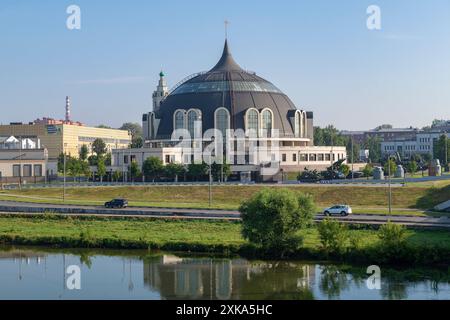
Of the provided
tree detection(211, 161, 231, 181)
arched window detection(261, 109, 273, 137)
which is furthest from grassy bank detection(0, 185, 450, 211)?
arched window detection(261, 109, 273, 137)

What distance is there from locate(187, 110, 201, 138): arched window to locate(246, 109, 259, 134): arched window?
21.2 ft

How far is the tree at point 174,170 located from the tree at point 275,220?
4387 cm

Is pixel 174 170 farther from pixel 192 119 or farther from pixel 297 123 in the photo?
pixel 297 123

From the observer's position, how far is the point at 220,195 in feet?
213

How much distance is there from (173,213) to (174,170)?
103ft

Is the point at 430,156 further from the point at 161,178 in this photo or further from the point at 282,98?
the point at 161,178

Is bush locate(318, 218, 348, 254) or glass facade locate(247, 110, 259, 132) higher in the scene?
glass facade locate(247, 110, 259, 132)

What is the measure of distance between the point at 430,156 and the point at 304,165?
31648 mm

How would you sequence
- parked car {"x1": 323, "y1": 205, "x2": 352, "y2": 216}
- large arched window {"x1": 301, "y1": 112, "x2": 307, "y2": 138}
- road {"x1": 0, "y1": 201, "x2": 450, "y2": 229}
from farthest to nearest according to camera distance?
large arched window {"x1": 301, "y1": 112, "x2": 307, "y2": 138}, parked car {"x1": 323, "y1": 205, "x2": 352, "y2": 216}, road {"x1": 0, "y1": 201, "x2": 450, "y2": 229}

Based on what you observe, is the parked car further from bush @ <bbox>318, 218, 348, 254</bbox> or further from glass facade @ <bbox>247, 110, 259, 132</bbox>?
glass facade @ <bbox>247, 110, 259, 132</bbox>

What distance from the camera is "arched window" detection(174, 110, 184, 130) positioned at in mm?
93562

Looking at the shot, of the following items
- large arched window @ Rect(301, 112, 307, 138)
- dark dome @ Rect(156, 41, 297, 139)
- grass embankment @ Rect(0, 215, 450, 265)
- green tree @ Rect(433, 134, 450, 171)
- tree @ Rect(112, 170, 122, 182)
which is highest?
dark dome @ Rect(156, 41, 297, 139)

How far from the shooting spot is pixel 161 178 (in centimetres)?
8381
